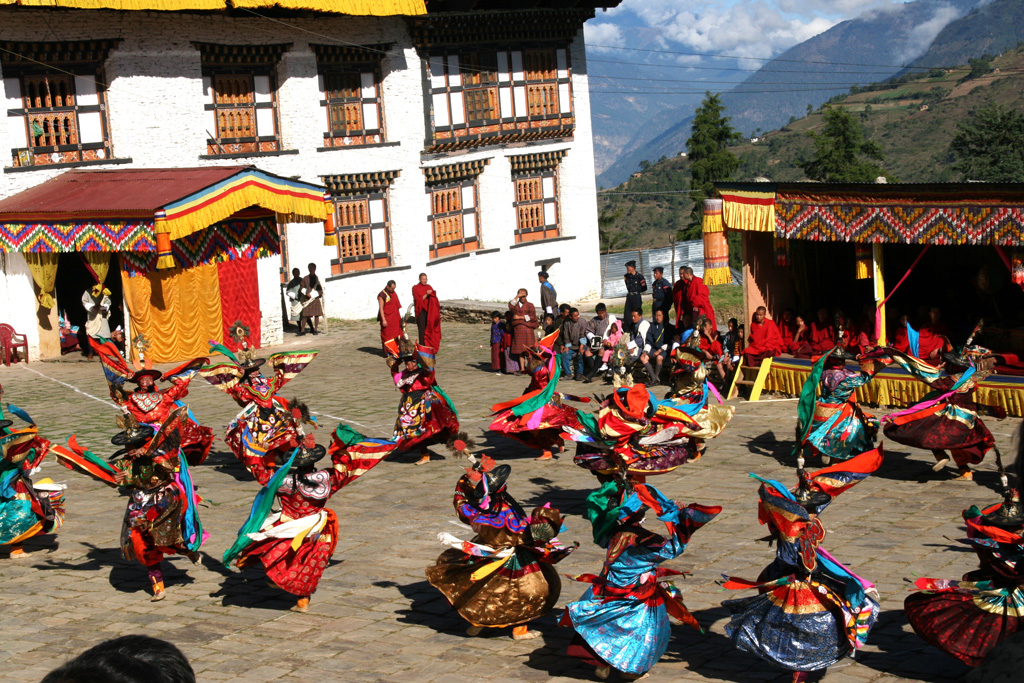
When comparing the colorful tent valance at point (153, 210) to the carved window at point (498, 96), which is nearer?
the colorful tent valance at point (153, 210)

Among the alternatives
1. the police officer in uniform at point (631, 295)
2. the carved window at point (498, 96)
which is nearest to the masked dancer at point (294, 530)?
the police officer in uniform at point (631, 295)

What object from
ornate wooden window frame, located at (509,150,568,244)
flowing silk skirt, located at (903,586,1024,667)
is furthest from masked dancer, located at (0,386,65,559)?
ornate wooden window frame, located at (509,150,568,244)

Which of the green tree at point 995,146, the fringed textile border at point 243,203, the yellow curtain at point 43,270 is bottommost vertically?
the yellow curtain at point 43,270

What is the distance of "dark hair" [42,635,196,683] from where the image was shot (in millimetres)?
2404

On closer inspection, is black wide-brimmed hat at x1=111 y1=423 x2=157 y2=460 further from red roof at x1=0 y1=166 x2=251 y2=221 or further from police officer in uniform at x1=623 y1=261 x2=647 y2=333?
red roof at x1=0 y1=166 x2=251 y2=221

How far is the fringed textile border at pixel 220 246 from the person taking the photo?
20.1 metres

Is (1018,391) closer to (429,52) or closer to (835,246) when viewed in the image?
(835,246)

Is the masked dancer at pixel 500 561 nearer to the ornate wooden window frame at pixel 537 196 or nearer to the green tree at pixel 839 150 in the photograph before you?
the ornate wooden window frame at pixel 537 196

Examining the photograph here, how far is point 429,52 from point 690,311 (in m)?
13.8

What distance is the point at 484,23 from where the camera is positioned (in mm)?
29016

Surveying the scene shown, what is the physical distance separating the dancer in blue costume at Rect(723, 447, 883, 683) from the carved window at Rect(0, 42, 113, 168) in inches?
766

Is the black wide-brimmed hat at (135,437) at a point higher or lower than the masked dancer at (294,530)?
higher

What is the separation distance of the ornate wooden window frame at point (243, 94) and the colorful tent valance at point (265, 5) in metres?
1.36

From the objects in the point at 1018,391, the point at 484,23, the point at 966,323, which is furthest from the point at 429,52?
the point at 1018,391
